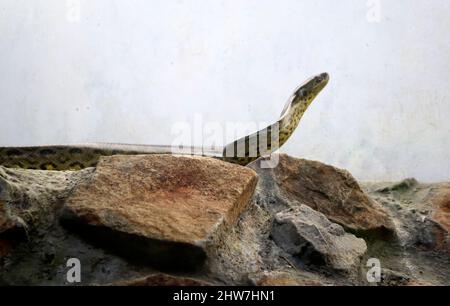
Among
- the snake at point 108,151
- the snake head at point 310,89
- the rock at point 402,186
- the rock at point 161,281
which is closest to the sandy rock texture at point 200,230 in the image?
the rock at point 161,281

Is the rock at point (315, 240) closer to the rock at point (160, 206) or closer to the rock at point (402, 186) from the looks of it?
the rock at point (160, 206)

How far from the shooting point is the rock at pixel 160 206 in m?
1.06

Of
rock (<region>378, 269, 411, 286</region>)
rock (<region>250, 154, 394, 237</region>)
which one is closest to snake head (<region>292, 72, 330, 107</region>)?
rock (<region>250, 154, 394, 237</region>)

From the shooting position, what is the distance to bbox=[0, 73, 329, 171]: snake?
6.94 feet

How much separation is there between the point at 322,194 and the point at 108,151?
118 centimetres

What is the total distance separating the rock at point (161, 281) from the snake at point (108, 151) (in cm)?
110

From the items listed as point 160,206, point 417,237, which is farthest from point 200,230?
point 417,237

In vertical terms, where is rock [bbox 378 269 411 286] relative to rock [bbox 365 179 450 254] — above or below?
below

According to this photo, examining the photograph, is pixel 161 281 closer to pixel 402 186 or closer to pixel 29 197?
pixel 29 197

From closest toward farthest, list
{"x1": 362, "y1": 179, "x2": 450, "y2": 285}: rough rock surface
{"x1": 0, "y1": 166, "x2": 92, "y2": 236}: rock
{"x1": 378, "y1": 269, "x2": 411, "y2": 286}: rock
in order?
1. {"x1": 0, "y1": 166, "x2": 92, "y2": 236}: rock
2. {"x1": 378, "y1": 269, "x2": 411, "y2": 286}: rock
3. {"x1": 362, "y1": 179, "x2": 450, "y2": 285}: rough rock surface

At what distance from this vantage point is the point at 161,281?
1.01 metres

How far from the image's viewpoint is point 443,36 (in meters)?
2.79

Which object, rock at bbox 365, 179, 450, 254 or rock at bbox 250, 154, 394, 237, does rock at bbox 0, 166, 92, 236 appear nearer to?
rock at bbox 250, 154, 394, 237
